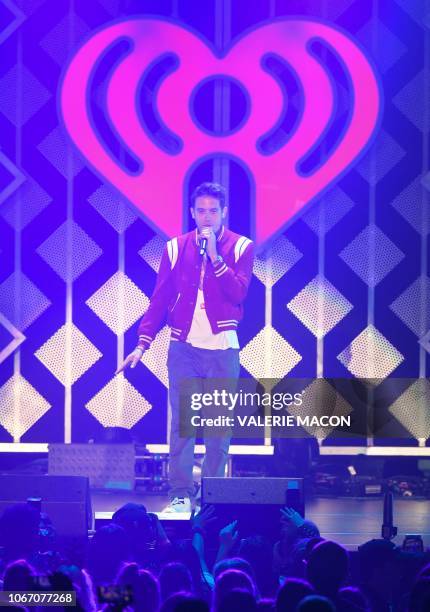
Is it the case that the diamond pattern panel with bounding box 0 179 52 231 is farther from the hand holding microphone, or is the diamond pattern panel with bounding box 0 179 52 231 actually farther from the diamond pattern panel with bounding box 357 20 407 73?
the diamond pattern panel with bounding box 357 20 407 73

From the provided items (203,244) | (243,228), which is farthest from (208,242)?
(243,228)

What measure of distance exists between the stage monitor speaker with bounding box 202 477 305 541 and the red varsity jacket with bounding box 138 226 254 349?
1.92 m

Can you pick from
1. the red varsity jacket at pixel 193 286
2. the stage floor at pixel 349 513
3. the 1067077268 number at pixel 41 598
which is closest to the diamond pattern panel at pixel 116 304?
the red varsity jacket at pixel 193 286

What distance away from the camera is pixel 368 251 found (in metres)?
7.98

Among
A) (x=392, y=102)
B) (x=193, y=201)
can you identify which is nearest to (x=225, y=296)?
(x=193, y=201)

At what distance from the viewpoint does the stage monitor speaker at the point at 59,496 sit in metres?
5.43

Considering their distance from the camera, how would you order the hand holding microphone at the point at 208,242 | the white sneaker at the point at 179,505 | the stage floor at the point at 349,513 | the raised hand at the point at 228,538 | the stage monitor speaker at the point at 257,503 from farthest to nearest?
the hand holding microphone at the point at 208,242, the white sneaker at the point at 179,505, the stage floor at the point at 349,513, the stage monitor speaker at the point at 257,503, the raised hand at the point at 228,538

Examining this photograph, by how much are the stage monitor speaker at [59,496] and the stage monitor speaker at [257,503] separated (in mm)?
625

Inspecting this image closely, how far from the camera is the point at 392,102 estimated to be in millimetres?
7934

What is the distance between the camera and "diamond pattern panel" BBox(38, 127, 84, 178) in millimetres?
7965

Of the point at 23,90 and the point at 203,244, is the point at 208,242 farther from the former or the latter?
the point at 23,90

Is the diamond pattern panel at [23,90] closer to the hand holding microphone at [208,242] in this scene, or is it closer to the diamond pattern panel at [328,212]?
the hand holding microphone at [208,242]

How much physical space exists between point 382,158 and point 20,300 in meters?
2.89

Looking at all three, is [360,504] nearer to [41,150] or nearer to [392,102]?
[392,102]
